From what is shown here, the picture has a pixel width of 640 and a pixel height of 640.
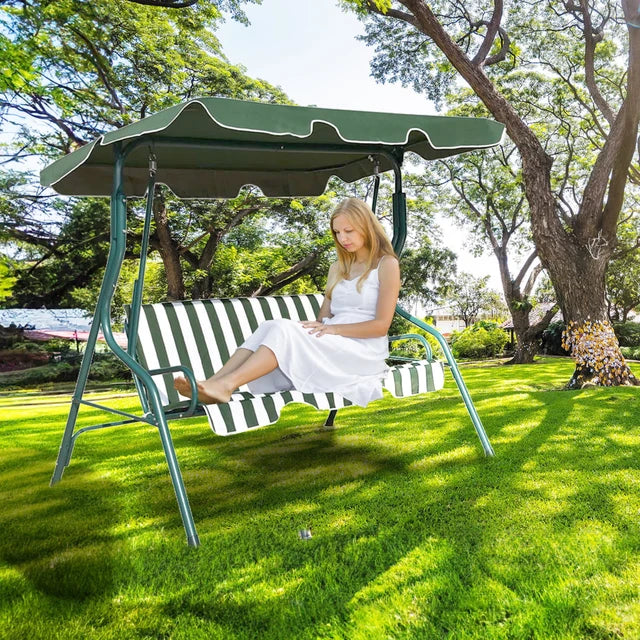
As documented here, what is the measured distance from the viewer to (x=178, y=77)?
1341 centimetres

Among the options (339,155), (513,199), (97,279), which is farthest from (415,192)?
(339,155)

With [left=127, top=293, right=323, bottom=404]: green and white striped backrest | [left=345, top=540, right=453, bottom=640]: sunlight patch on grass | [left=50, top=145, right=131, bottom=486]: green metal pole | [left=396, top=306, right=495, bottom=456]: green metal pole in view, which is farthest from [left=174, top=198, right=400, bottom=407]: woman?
[left=345, top=540, right=453, bottom=640]: sunlight patch on grass

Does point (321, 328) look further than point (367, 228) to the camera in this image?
No

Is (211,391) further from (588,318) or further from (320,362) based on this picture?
(588,318)

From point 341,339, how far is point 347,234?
69cm

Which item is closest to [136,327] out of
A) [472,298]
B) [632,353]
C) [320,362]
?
[320,362]

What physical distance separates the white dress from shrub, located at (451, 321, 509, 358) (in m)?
19.8

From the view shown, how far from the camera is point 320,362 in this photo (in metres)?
2.91

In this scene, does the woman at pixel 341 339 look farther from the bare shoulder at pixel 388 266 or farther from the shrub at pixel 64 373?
the shrub at pixel 64 373

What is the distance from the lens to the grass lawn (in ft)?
5.80

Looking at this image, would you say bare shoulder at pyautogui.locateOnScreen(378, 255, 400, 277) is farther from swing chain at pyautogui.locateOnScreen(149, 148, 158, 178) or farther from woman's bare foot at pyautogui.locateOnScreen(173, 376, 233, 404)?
swing chain at pyautogui.locateOnScreen(149, 148, 158, 178)

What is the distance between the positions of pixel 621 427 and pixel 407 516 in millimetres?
2553

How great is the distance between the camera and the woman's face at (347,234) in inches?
132

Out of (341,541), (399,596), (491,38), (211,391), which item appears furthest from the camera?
(491,38)
